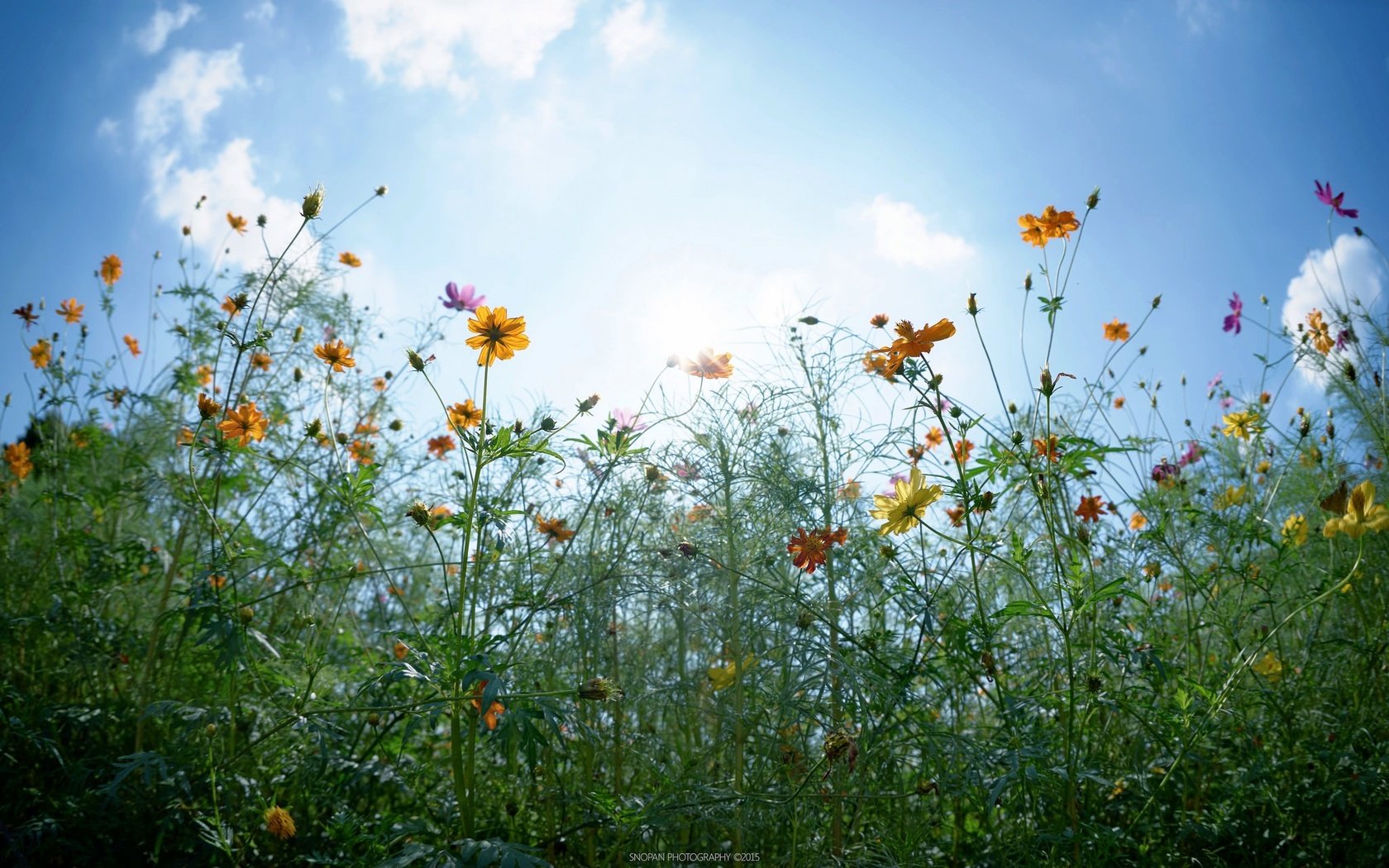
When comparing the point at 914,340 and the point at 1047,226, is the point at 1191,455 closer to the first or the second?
the point at 1047,226

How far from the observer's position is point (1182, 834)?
1485 mm

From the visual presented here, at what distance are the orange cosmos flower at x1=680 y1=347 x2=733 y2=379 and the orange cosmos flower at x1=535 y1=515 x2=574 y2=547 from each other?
0.50 m

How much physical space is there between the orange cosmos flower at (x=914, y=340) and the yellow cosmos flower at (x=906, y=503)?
0.71 ft

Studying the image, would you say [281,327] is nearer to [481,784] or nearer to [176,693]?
[176,693]

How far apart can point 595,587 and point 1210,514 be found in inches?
63.7

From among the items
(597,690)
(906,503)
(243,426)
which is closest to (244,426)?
(243,426)

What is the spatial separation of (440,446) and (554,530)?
1.15 metres

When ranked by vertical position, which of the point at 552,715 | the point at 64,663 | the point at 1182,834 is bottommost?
the point at 1182,834

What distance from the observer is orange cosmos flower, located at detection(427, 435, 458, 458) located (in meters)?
2.91

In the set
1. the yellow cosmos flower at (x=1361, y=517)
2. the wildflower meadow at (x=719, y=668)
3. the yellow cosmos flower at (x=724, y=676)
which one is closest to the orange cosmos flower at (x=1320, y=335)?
the wildflower meadow at (x=719, y=668)

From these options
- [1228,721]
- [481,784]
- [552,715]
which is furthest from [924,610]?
[481,784]

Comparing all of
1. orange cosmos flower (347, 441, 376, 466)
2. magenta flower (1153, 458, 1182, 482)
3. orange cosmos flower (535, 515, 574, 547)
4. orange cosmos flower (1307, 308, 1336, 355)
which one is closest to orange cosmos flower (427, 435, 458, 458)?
orange cosmos flower (347, 441, 376, 466)

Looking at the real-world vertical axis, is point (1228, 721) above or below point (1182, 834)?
above

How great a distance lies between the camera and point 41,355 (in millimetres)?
3129
